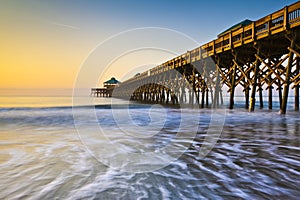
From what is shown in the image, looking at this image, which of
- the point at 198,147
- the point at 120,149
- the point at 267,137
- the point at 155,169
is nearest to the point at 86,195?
the point at 155,169

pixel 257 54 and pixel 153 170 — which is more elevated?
pixel 257 54

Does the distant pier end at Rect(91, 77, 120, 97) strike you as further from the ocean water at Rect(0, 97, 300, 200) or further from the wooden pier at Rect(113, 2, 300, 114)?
the ocean water at Rect(0, 97, 300, 200)

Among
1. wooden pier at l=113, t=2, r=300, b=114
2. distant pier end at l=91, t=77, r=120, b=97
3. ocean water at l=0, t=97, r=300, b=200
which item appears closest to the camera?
ocean water at l=0, t=97, r=300, b=200

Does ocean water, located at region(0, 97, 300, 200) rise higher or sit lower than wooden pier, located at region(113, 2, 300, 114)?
lower

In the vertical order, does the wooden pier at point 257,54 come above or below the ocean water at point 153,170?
above

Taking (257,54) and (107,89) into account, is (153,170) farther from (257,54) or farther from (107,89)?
(107,89)

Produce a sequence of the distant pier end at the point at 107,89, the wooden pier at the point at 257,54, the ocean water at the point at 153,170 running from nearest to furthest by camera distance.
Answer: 1. the ocean water at the point at 153,170
2. the wooden pier at the point at 257,54
3. the distant pier end at the point at 107,89

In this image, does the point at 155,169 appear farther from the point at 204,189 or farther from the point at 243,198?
the point at 243,198

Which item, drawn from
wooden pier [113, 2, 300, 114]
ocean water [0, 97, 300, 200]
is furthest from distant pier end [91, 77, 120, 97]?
ocean water [0, 97, 300, 200]

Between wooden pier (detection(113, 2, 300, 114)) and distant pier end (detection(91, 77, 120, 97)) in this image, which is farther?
distant pier end (detection(91, 77, 120, 97))

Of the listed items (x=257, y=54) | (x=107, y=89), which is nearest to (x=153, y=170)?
(x=257, y=54)

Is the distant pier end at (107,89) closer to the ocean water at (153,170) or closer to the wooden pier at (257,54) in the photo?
the wooden pier at (257,54)

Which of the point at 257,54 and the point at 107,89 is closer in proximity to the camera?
the point at 257,54

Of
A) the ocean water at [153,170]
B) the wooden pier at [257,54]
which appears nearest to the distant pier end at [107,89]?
the wooden pier at [257,54]
